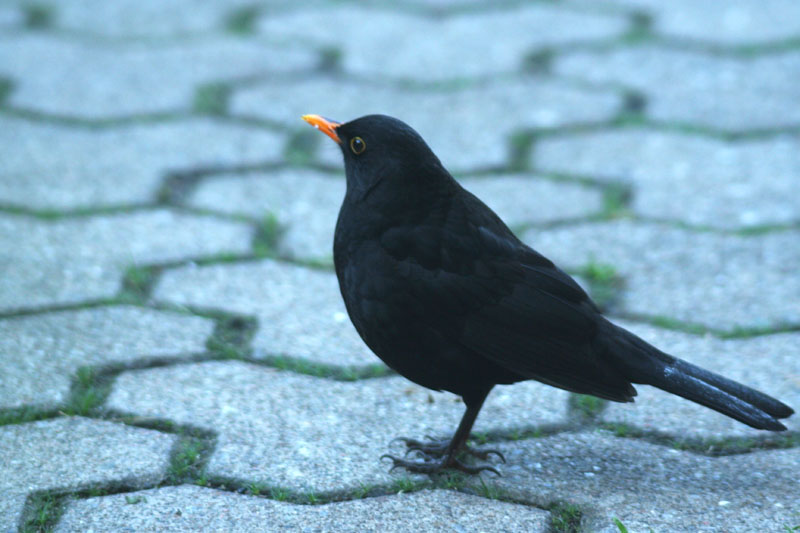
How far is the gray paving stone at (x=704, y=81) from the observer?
463cm

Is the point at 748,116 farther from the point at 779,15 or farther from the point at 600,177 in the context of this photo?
the point at 779,15

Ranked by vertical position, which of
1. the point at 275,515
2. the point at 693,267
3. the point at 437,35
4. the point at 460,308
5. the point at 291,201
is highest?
the point at 437,35

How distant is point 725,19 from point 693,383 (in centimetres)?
377

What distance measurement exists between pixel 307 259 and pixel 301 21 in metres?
2.42

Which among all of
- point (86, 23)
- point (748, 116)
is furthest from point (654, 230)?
point (86, 23)

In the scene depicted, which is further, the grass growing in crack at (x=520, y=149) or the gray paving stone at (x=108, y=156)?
the grass growing in crack at (x=520, y=149)

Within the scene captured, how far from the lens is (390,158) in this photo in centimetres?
256

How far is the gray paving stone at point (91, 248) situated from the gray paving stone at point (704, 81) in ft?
6.75

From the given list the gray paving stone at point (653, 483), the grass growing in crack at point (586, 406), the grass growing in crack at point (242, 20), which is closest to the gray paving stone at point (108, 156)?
the grass growing in crack at point (242, 20)

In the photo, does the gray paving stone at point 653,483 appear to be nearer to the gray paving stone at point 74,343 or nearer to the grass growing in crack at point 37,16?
the gray paving stone at point 74,343

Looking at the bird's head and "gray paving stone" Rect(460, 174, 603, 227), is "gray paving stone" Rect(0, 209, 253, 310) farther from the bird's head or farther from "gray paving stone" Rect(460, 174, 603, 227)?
the bird's head

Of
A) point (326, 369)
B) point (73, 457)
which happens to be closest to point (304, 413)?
point (326, 369)

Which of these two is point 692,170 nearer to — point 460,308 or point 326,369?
point 326,369

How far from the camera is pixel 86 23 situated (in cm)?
566
